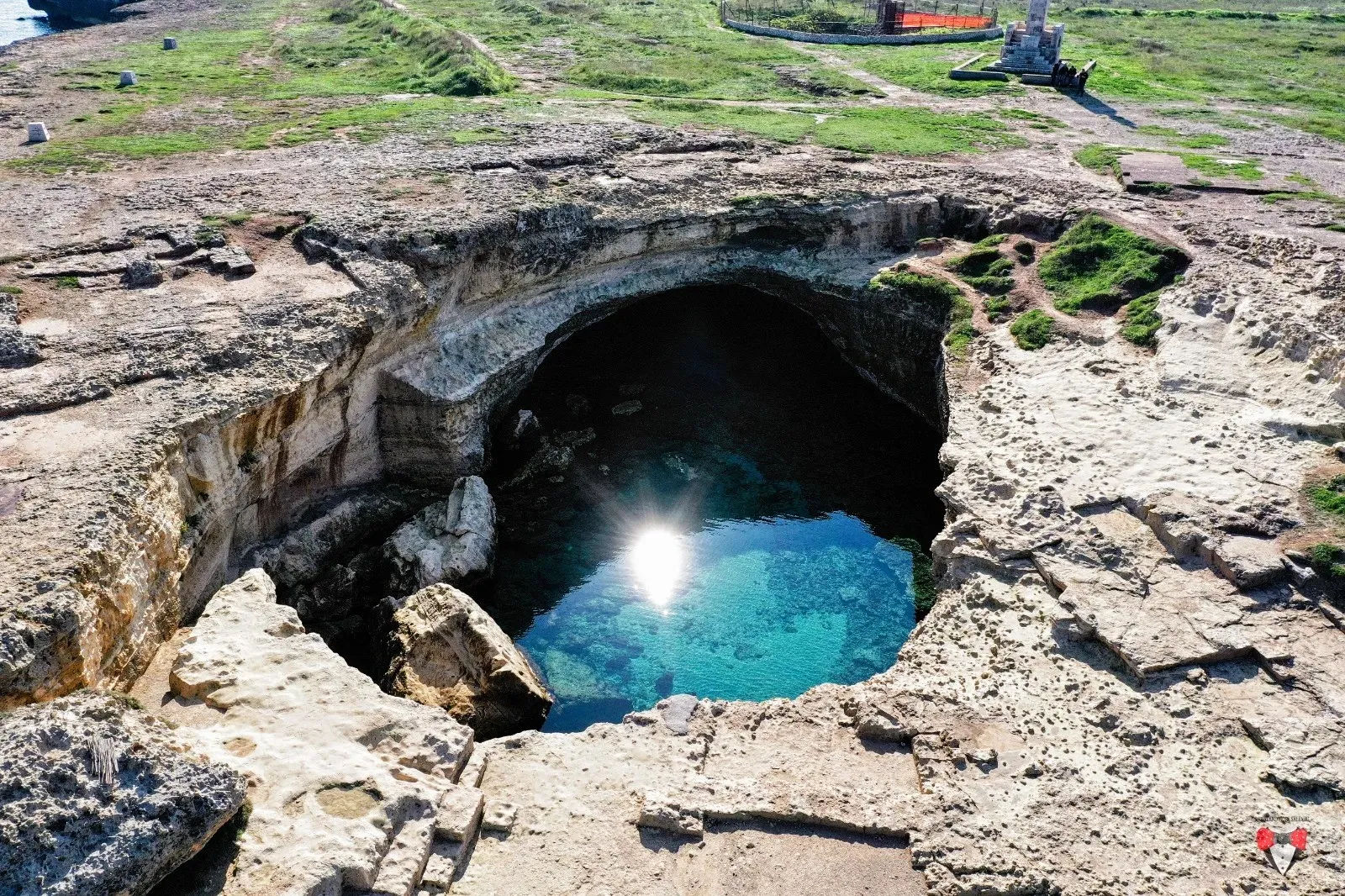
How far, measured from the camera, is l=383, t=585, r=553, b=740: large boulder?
1578 cm

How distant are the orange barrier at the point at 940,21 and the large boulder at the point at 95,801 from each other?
52.3 metres

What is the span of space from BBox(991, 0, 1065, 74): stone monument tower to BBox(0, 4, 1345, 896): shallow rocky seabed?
62.1 ft

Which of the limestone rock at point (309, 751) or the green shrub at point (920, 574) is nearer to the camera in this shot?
the limestone rock at point (309, 751)

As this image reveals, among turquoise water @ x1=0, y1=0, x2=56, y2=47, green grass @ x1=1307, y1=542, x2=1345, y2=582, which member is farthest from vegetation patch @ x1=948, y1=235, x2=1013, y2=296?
turquoise water @ x1=0, y1=0, x2=56, y2=47

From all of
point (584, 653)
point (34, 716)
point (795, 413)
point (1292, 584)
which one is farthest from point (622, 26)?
point (34, 716)

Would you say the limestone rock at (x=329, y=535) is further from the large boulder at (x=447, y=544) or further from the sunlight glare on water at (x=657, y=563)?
the sunlight glare on water at (x=657, y=563)

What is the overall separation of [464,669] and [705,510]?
7.56 meters

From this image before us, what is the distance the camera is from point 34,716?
920cm

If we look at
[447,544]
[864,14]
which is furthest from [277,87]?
[864,14]

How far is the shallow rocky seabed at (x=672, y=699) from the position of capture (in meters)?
11.1

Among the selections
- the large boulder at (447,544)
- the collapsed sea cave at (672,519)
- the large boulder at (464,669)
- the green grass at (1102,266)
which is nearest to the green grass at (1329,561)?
the collapsed sea cave at (672,519)

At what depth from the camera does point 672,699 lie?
45.8ft

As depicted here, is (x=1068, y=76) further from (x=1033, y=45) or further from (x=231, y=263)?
(x=231, y=263)

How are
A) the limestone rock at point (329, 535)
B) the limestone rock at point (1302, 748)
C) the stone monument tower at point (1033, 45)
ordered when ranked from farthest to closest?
the stone monument tower at point (1033, 45) < the limestone rock at point (329, 535) < the limestone rock at point (1302, 748)
